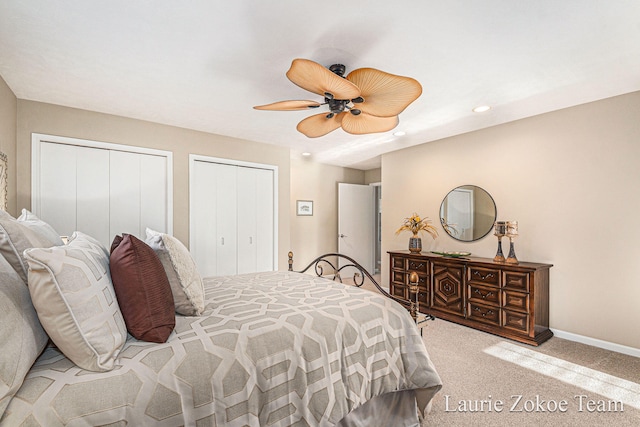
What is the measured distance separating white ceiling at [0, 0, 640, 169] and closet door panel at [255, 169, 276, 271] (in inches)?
59.9

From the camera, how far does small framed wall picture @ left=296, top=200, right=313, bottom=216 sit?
586 centimetres

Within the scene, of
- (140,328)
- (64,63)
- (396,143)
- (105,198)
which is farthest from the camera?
(396,143)

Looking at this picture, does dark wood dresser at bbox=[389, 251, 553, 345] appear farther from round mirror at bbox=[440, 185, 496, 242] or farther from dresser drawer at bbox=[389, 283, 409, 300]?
round mirror at bbox=[440, 185, 496, 242]

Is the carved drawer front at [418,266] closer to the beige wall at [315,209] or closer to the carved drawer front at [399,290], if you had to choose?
the carved drawer front at [399,290]

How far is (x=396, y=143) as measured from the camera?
461cm

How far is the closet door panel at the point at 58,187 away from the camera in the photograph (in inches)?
122

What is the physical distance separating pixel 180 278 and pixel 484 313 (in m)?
3.20

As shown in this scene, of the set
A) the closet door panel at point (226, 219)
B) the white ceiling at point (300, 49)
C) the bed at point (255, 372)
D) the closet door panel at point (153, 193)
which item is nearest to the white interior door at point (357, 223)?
the closet door panel at point (226, 219)

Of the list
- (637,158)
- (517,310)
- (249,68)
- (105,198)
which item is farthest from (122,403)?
(637,158)

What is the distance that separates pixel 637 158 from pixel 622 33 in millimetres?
1468

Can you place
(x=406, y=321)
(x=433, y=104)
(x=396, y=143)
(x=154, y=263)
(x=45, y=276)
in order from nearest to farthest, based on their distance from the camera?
1. (x=45, y=276)
2. (x=154, y=263)
3. (x=406, y=321)
4. (x=433, y=104)
5. (x=396, y=143)

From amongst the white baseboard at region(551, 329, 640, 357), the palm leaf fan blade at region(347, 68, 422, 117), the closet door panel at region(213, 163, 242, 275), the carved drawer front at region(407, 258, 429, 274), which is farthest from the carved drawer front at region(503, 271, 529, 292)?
the closet door panel at region(213, 163, 242, 275)

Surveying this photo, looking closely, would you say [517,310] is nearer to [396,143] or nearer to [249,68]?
[396,143]

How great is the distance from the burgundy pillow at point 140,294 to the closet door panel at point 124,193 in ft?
8.27
